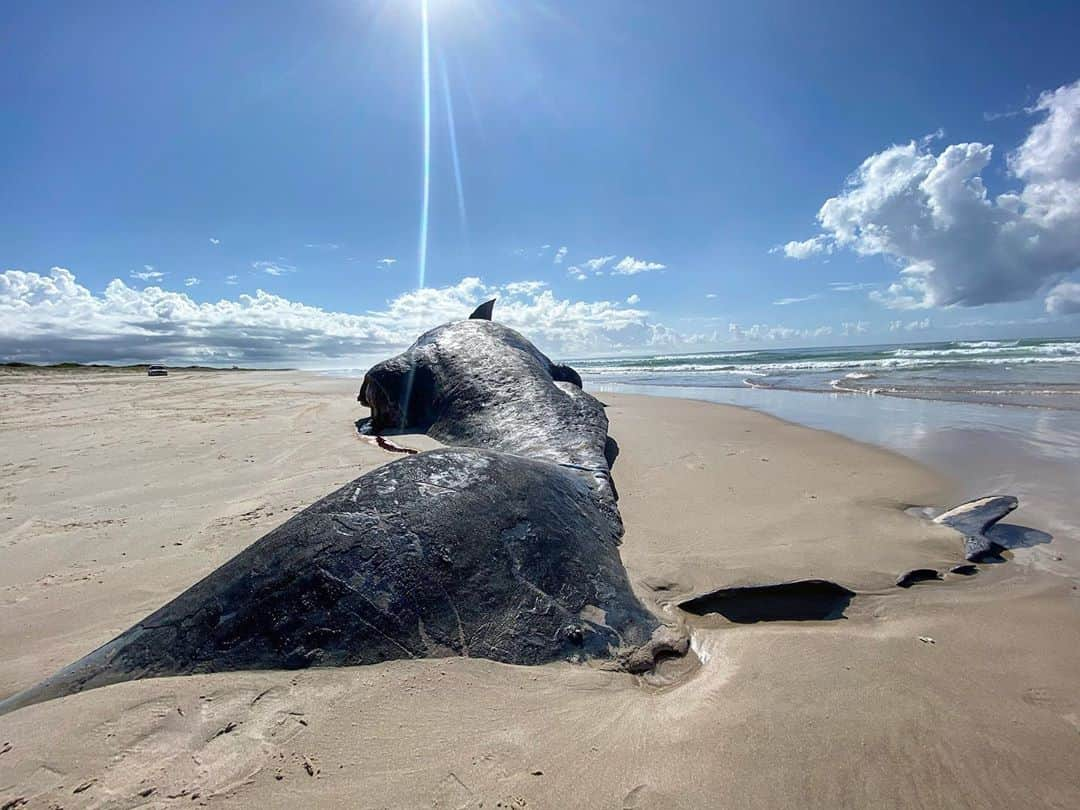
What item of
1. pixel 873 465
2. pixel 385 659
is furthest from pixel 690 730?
pixel 873 465

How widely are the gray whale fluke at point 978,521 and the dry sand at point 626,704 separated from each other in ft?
0.35

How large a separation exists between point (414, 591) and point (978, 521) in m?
3.50

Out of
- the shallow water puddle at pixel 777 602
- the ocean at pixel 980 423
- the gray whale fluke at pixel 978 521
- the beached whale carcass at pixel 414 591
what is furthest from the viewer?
the ocean at pixel 980 423

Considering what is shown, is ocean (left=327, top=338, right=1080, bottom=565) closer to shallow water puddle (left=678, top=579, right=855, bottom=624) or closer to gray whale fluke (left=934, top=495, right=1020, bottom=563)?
gray whale fluke (left=934, top=495, right=1020, bottom=563)

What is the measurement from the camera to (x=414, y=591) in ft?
5.70

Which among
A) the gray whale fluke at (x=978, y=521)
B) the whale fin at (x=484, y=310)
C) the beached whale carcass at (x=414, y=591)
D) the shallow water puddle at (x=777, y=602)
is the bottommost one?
the shallow water puddle at (x=777, y=602)

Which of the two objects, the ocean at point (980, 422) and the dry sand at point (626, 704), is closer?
the dry sand at point (626, 704)

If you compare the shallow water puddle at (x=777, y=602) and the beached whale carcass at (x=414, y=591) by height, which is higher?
the beached whale carcass at (x=414, y=591)

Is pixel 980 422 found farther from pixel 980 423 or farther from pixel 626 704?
pixel 626 704

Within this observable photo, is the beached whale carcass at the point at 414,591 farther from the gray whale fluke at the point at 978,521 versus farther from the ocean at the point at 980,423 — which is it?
the ocean at the point at 980,423

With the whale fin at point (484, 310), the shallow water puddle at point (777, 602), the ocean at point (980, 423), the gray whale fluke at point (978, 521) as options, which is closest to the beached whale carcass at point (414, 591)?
the shallow water puddle at point (777, 602)

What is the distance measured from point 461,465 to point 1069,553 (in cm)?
344

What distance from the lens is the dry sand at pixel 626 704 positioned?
128 centimetres

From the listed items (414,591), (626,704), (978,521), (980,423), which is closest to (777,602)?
(626,704)
